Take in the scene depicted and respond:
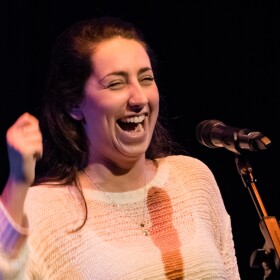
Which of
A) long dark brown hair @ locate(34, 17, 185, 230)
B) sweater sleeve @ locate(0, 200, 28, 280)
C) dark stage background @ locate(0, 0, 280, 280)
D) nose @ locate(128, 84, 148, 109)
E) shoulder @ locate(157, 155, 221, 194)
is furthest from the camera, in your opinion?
dark stage background @ locate(0, 0, 280, 280)

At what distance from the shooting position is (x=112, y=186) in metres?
2.29

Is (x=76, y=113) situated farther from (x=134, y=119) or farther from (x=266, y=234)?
(x=266, y=234)

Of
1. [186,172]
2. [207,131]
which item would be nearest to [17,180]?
[207,131]

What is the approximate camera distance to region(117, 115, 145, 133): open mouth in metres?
2.19

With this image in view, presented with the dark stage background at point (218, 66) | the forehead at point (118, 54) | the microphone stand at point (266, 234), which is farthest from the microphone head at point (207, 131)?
the dark stage background at point (218, 66)

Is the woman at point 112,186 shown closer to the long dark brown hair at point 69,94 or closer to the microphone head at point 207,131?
the long dark brown hair at point 69,94

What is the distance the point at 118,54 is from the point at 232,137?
706mm

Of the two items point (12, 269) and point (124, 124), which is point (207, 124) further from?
point (12, 269)

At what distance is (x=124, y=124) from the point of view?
2.22 m

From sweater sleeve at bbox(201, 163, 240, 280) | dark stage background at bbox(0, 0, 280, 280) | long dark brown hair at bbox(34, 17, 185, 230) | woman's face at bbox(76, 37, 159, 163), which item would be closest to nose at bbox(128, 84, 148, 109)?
woman's face at bbox(76, 37, 159, 163)

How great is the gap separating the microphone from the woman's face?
0.35m

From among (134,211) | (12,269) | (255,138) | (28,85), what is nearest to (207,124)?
(255,138)

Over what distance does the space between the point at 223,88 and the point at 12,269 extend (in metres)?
1.98

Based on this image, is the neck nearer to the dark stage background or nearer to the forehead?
the forehead
